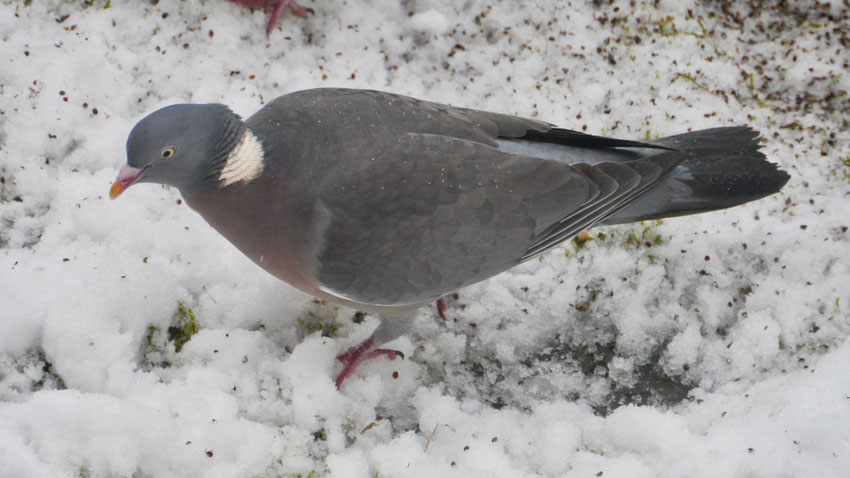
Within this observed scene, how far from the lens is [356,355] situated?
10.5 feet

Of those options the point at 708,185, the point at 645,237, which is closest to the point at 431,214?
the point at 708,185

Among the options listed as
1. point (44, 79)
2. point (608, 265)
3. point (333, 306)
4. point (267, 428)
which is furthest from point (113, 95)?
point (608, 265)

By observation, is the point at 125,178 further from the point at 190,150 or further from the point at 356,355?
the point at 356,355

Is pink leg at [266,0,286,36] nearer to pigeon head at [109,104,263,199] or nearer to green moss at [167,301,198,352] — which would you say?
pigeon head at [109,104,263,199]

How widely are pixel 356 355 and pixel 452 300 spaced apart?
1.90 feet

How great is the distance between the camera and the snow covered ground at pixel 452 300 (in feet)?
9.39

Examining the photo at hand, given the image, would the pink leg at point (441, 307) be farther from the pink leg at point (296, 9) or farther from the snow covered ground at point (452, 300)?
the pink leg at point (296, 9)

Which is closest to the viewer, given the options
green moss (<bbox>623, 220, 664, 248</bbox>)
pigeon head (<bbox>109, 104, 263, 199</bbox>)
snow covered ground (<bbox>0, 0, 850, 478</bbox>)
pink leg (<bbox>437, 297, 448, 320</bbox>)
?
pigeon head (<bbox>109, 104, 263, 199</bbox>)

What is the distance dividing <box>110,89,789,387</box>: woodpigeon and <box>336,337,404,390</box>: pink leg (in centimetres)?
22

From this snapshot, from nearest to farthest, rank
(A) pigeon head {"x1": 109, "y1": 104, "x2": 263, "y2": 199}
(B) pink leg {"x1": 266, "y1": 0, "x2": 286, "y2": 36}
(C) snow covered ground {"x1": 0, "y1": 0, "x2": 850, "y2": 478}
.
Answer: (A) pigeon head {"x1": 109, "y1": 104, "x2": 263, "y2": 199} → (C) snow covered ground {"x1": 0, "y1": 0, "x2": 850, "y2": 478} → (B) pink leg {"x1": 266, "y1": 0, "x2": 286, "y2": 36}

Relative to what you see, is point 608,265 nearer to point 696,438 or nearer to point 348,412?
point 696,438

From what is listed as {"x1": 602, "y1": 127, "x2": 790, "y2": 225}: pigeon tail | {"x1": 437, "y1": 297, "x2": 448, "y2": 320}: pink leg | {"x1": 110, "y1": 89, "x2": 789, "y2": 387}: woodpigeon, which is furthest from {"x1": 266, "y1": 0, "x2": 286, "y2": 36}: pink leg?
{"x1": 602, "y1": 127, "x2": 790, "y2": 225}: pigeon tail

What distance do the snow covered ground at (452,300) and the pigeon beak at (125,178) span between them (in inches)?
21.9

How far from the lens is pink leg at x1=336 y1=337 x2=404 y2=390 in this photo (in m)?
3.17
